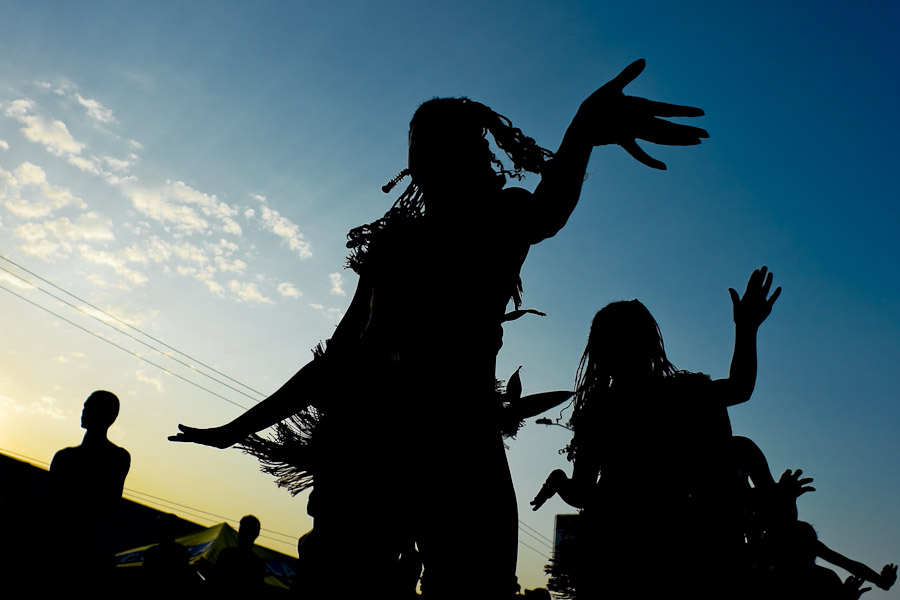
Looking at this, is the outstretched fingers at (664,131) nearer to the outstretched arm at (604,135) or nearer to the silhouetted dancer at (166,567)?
the outstretched arm at (604,135)

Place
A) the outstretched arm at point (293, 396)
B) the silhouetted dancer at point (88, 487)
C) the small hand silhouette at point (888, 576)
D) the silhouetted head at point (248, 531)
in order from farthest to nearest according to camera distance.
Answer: the silhouetted head at point (248, 531)
the small hand silhouette at point (888, 576)
the silhouetted dancer at point (88, 487)
the outstretched arm at point (293, 396)

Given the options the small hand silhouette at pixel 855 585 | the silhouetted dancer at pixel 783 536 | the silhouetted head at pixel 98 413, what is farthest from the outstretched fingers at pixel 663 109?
the small hand silhouette at pixel 855 585

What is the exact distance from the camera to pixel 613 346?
3037 mm

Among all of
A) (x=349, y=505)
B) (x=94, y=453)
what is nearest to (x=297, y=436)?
(x=349, y=505)

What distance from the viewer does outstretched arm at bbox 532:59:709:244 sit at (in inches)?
53.7

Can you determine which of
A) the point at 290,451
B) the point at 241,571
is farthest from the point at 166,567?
the point at 290,451

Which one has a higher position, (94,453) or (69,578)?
(94,453)

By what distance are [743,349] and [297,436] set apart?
2208mm

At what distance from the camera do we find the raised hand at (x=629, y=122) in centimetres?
141

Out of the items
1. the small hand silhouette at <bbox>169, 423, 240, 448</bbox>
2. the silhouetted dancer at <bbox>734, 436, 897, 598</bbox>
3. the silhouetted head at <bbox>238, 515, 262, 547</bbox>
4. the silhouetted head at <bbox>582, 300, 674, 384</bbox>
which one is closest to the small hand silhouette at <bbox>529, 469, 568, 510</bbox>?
the silhouetted head at <bbox>582, 300, 674, 384</bbox>

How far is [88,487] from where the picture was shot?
3.38 metres

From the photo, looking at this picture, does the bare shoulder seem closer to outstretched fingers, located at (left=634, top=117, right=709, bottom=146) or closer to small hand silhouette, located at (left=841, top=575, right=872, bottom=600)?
outstretched fingers, located at (left=634, top=117, right=709, bottom=146)

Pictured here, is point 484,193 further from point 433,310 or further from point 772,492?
point 772,492

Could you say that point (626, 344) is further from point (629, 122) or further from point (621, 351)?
point (629, 122)
